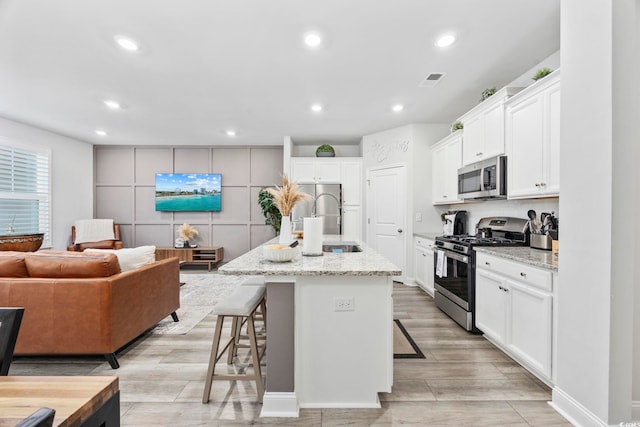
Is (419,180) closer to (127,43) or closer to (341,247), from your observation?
(341,247)

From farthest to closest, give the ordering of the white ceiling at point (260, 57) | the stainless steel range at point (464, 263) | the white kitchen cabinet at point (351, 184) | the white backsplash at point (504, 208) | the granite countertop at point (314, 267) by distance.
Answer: the white kitchen cabinet at point (351, 184)
the stainless steel range at point (464, 263)
the white backsplash at point (504, 208)
the white ceiling at point (260, 57)
the granite countertop at point (314, 267)

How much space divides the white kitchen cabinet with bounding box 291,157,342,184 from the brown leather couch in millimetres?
3817

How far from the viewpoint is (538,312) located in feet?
6.86

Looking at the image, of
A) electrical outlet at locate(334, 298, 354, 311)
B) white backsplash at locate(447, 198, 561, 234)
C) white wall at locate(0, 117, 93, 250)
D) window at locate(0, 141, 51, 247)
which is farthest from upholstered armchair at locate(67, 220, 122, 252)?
white backsplash at locate(447, 198, 561, 234)

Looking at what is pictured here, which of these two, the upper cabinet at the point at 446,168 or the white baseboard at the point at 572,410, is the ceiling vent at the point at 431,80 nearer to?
the upper cabinet at the point at 446,168

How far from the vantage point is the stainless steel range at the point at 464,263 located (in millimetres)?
2953

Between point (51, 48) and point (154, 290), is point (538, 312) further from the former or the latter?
point (51, 48)

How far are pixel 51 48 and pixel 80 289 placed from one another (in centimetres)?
216

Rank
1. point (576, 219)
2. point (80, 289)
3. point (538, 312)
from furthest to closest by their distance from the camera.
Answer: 1. point (80, 289)
2. point (538, 312)
3. point (576, 219)

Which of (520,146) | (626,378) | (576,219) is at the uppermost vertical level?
(520,146)

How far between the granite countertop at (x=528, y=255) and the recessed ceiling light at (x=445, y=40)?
1838 millimetres

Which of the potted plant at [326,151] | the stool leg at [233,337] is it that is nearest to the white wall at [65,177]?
the potted plant at [326,151]

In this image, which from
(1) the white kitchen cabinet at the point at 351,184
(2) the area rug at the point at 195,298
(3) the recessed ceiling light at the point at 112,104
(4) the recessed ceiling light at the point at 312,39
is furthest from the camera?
(1) the white kitchen cabinet at the point at 351,184

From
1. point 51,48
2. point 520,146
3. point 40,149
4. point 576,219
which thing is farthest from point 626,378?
point 40,149
